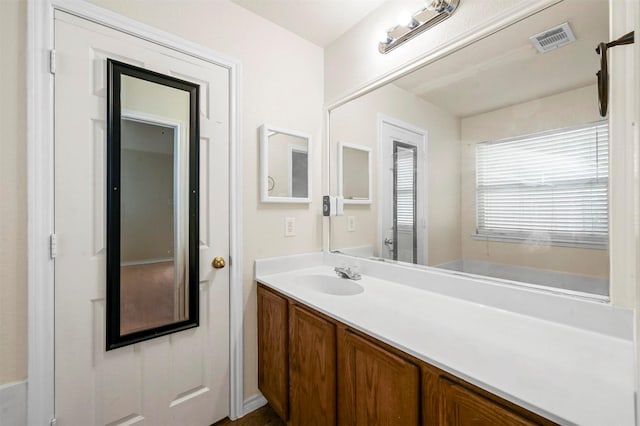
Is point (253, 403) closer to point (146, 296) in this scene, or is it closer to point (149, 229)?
point (146, 296)

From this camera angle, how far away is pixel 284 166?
187cm

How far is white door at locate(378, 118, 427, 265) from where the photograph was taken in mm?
1511

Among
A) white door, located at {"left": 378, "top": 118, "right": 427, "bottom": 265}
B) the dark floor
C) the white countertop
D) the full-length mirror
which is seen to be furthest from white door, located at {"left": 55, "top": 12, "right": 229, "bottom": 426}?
white door, located at {"left": 378, "top": 118, "right": 427, "bottom": 265}

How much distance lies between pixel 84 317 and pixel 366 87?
1983 mm

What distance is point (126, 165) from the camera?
4.32 feet

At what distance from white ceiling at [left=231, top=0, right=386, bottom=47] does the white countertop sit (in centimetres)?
176

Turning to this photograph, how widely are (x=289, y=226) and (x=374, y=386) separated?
1165 millimetres

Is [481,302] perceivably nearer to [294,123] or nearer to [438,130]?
[438,130]

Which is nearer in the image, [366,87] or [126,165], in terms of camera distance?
[126,165]

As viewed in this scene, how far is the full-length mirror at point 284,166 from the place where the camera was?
1759 mm

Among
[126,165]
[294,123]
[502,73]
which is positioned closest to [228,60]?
[294,123]

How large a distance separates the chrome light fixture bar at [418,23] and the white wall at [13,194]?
170 centimetres

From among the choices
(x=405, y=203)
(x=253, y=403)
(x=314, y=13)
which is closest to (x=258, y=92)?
(x=314, y=13)

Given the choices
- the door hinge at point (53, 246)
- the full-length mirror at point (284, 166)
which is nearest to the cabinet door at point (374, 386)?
the full-length mirror at point (284, 166)
